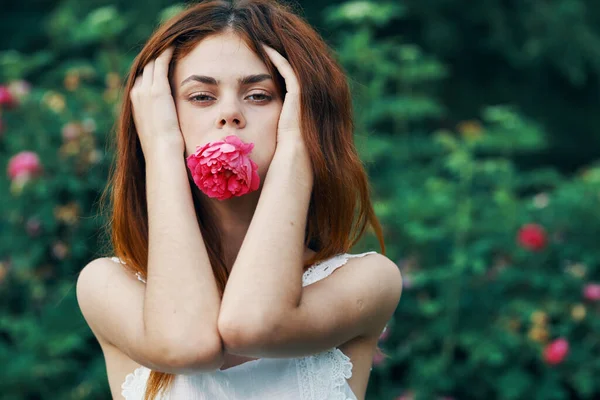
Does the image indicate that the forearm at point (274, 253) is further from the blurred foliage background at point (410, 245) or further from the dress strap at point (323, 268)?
the blurred foliage background at point (410, 245)

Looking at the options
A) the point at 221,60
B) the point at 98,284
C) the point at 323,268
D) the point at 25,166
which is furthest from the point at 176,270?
the point at 25,166

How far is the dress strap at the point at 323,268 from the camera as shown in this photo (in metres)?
1.99

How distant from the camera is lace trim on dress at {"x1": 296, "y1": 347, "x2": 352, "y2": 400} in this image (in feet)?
6.33

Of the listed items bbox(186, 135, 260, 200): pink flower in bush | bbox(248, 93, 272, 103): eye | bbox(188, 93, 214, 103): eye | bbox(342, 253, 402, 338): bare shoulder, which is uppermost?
bbox(188, 93, 214, 103): eye

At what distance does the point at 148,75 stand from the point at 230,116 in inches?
11.3

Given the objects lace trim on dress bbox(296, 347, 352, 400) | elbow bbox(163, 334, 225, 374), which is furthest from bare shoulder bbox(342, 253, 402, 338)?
elbow bbox(163, 334, 225, 374)

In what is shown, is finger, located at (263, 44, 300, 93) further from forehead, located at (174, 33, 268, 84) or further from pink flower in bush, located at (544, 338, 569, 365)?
pink flower in bush, located at (544, 338, 569, 365)

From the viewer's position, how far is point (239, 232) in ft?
6.72

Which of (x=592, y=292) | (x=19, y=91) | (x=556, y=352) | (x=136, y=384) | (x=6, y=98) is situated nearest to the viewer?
(x=136, y=384)

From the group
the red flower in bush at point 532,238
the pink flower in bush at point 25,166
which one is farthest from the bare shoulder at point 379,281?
the pink flower in bush at point 25,166

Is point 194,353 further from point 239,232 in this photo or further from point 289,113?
point 289,113

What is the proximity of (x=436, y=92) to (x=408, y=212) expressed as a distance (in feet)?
9.00

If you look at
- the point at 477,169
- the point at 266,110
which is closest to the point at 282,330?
the point at 266,110

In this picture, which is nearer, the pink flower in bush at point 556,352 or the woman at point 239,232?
the woman at point 239,232
